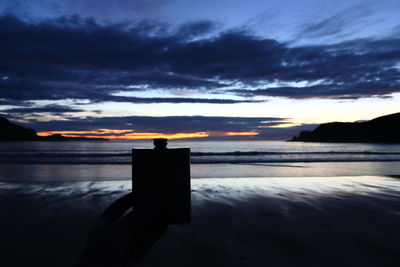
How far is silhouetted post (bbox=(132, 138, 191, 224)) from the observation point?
2459mm

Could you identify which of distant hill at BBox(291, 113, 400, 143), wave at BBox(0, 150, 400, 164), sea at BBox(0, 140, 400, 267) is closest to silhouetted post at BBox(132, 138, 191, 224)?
sea at BBox(0, 140, 400, 267)

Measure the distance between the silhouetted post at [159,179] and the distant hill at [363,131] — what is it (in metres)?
105

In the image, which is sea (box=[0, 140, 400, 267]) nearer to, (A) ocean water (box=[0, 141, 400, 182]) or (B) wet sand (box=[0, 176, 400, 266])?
(B) wet sand (box=[0, 176, 400, 266])

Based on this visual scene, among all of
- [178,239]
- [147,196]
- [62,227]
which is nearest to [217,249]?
[178,239]

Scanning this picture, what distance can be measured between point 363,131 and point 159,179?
431 feet

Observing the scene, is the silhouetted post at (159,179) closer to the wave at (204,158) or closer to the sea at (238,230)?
the sea at (238,230)

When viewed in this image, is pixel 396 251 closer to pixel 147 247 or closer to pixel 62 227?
pixel 147 247

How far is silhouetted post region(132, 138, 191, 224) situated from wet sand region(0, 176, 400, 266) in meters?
0.48

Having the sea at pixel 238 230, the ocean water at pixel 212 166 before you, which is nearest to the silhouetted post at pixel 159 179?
the sea at pixel 238 230

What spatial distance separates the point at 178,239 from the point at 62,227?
5.60 ft

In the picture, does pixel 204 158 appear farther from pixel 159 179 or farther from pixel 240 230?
pixel 159 179

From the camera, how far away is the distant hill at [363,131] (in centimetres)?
9672

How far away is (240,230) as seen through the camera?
A: 3.24m

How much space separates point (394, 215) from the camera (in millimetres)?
4055
